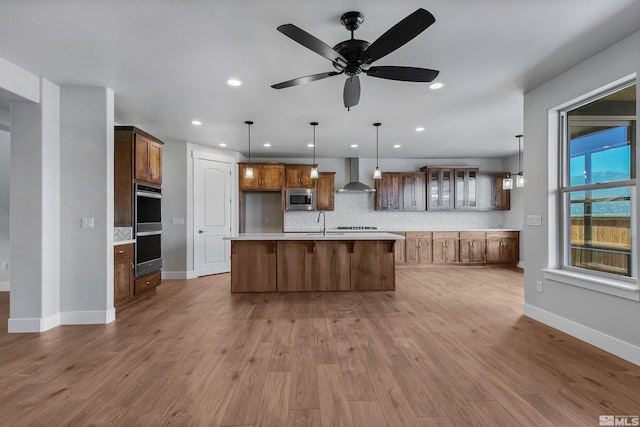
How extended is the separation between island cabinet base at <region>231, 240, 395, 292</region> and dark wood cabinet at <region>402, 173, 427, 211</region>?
8.96 feet

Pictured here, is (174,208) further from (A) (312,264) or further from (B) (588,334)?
(B) (588,334)

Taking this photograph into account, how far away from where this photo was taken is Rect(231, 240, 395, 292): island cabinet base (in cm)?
486

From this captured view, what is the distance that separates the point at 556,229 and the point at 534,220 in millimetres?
232

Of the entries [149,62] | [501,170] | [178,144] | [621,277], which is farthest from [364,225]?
[149,62]

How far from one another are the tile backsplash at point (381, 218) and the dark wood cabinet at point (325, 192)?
1.28 feet

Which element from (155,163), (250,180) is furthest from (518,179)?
(155,163)

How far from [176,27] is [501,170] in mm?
7673

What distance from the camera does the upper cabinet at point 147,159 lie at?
14.0 ft

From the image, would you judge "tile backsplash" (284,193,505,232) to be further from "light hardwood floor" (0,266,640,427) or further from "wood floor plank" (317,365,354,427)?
"wood floor plank" (317,365,354,427)

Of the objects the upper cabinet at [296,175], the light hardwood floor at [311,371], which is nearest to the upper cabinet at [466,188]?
the upper cabinet at [296,175]

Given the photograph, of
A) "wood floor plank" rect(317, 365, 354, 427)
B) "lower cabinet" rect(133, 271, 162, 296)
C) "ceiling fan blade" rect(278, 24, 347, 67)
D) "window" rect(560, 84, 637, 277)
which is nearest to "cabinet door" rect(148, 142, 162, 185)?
"lower cabinet" rect(133, 271, 162, 296)

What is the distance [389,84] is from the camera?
337 cm

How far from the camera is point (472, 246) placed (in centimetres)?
708

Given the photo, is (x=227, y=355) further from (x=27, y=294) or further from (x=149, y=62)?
(x=149, y=62)
